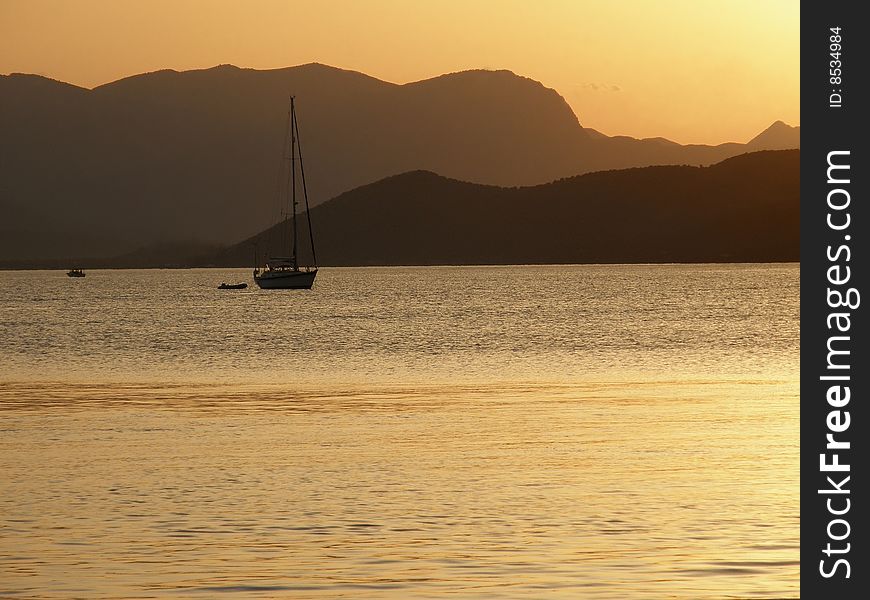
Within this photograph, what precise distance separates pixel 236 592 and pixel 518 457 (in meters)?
10.9

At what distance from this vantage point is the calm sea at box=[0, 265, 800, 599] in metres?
15.5

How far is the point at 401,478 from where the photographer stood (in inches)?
886

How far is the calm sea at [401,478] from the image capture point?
15.5m

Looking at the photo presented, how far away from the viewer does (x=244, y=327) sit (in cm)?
8738
